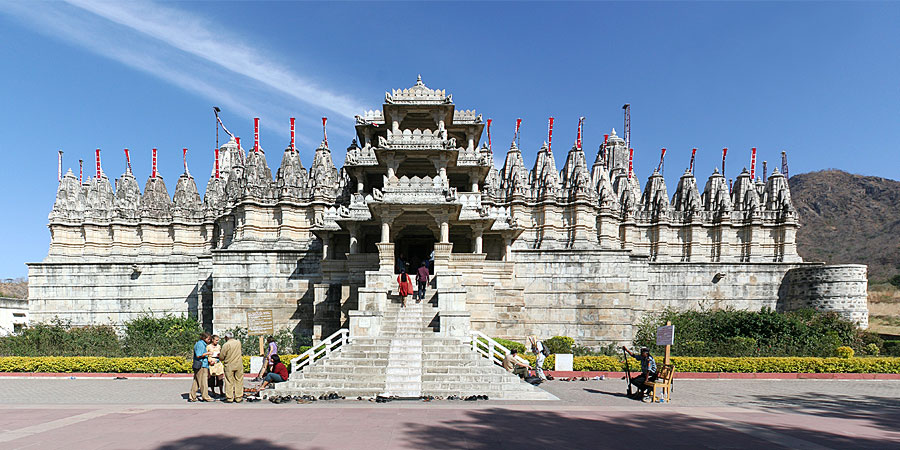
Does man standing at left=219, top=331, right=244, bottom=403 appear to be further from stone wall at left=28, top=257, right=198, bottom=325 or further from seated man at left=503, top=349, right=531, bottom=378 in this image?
stone wall at left=28, top=257, right=198, bottom=325

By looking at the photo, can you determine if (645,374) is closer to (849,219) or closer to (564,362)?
(564,362)

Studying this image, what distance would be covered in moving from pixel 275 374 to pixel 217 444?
5.32 metres

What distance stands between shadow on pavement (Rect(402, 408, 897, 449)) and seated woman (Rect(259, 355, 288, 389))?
5477 mm

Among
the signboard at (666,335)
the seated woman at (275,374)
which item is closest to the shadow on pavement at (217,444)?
the seated woman at (275,374)

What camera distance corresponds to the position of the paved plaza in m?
8.08

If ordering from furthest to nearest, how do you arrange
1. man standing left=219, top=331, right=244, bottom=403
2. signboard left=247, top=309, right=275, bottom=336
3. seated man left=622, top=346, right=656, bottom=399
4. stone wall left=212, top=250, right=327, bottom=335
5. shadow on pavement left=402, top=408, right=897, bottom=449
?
stone wall left=212, top=250, right=327, bottom=335 < signboard left=247, top=309, right=275, bottom=336 < seated man left=622, top=346, right=656, bottom=399 < man standing left=219, top=331, right=244, bottom=403 < shadow on pavement left=402, top=408, right=897, bottom=449

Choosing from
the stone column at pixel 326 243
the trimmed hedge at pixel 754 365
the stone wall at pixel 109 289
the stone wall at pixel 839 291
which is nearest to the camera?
the trimmed hedge at pixel 754 365

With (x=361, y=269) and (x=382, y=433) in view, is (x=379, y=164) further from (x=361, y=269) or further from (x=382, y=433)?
(x=382, y=433)

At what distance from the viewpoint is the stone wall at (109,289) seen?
33.4 metres

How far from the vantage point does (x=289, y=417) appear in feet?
32.7

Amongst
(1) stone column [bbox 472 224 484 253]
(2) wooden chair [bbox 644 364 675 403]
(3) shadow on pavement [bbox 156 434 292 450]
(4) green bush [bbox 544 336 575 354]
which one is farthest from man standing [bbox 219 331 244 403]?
(4) green bush [bbox 544 336 575 354]

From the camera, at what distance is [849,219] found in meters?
103

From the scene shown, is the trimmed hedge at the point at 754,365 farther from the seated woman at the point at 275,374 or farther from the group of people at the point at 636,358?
the seated woman at the point at 275,374

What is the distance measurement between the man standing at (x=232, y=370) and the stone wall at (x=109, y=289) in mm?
24587
